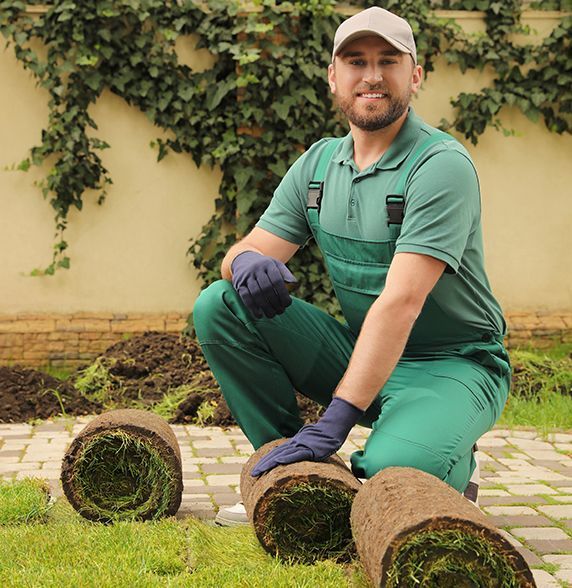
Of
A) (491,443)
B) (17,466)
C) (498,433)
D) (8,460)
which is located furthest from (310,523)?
(498,433)

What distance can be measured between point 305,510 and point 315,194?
126 cm

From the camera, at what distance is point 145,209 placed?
805cm

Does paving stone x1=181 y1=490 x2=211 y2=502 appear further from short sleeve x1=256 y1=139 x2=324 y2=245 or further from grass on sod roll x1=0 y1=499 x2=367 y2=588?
short sleeve x1=256 y1=139 x2=324 y2=245

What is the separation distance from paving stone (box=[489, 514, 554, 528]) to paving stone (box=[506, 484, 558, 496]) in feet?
1.44

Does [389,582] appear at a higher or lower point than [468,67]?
lower

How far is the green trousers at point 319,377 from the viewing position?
341 cm

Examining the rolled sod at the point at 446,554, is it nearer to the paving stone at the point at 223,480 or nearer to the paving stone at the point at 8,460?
the paving stone at the point at 223,480

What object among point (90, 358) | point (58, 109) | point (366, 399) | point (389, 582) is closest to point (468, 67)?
point (58, 109)

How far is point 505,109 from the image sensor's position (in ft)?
27.1

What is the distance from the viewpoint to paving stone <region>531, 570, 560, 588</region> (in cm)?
313

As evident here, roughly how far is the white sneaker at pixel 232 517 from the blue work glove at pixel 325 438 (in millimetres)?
548

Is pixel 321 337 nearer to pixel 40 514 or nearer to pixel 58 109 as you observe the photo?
pixel 40 514

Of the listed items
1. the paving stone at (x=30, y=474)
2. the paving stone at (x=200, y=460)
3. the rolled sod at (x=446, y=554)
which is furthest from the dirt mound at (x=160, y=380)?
the rolled sod at (x=446, y=554)

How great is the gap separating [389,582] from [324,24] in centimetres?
595
